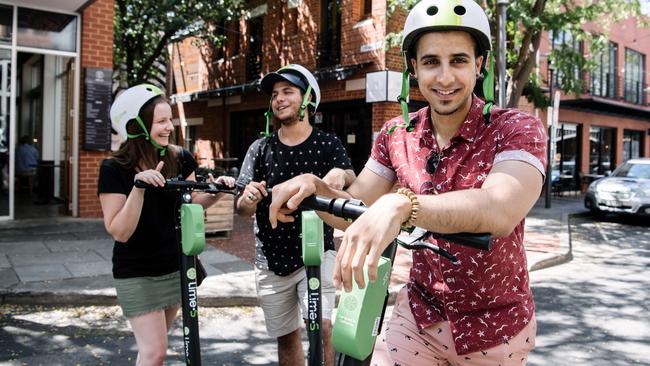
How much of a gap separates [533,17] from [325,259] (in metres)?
9.62

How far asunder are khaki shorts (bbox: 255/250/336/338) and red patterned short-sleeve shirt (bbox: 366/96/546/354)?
1509mm

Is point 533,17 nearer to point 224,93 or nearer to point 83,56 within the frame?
point 83,56

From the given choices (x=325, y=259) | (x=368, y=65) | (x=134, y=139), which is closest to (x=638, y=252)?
(x=368, y=65)

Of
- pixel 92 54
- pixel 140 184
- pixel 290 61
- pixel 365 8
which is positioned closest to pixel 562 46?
pixel 365 8

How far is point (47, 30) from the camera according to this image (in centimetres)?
1038

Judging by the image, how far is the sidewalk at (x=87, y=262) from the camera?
5852 millimetres

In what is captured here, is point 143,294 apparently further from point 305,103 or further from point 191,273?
point 305,103

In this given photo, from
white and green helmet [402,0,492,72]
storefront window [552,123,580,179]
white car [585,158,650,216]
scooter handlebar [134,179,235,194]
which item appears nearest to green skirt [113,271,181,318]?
scooter handlebar [134,179,235,194]

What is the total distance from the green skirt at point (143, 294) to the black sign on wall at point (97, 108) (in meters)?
8.34

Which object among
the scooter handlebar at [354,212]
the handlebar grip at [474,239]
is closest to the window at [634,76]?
the scooter handlebar at [354,212]

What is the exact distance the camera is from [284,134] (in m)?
3.65

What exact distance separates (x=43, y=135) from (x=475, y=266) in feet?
49.6

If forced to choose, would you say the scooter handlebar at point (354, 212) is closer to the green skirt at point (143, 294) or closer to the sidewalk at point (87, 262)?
the green skirt at point (143, 294)

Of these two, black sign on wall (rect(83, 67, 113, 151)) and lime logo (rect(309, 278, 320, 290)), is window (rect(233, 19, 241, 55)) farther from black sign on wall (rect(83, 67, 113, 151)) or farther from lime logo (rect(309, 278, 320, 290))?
lime logo (rect(309, 278, 320, 290))
